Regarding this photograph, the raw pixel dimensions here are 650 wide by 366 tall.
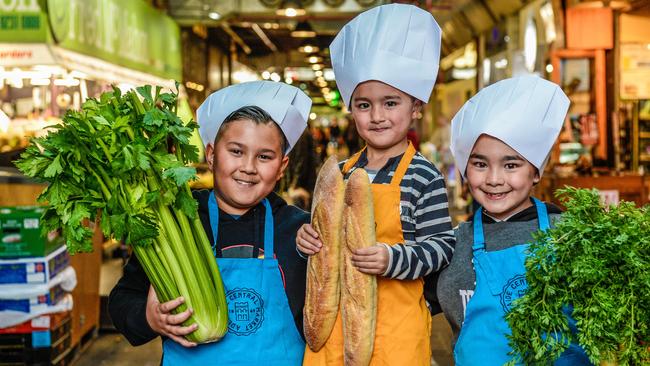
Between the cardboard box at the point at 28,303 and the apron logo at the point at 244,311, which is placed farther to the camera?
the cardboard box at the point at 28,303

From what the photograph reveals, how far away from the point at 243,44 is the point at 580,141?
13624 millimetres

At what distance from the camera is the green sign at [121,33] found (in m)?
8.25

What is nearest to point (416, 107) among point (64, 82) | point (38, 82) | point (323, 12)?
point (64, 82)

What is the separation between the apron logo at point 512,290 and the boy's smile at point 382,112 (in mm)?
605

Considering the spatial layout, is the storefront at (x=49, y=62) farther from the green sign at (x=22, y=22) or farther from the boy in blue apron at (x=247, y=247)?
the boy in blue apron at (x=247, y=247)

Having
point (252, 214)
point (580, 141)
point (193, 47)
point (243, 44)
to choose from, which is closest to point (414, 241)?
point (252, 214)

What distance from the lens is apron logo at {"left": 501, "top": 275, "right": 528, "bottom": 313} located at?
A: 7.39 ft

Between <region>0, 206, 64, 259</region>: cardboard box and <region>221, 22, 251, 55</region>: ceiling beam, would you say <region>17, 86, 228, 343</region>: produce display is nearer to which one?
<region>0, 206, 64, 259</region>: cardboard box

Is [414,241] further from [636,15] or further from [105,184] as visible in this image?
[636,15]

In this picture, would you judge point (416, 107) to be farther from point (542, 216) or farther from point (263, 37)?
point (263, 37)

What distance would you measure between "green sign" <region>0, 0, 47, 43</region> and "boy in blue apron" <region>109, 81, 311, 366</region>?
18.5 ft

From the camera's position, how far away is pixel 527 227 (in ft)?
7.94

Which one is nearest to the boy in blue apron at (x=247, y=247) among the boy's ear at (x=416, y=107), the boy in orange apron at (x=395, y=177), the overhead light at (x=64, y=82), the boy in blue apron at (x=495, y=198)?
the boy in orange apron at (x=395, y=177)

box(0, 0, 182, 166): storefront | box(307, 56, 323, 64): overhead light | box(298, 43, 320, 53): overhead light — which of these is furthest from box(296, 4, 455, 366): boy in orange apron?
box(307, 56, 323, 64): overhead light
